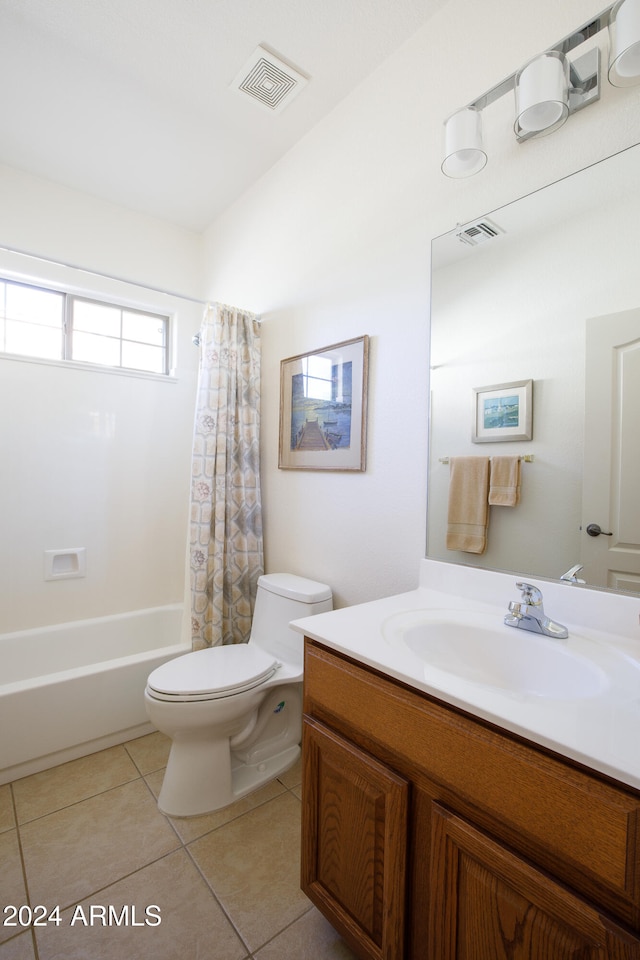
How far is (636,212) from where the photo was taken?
100 cm

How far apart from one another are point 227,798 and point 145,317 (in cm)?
258

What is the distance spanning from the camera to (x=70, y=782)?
65.1 inches

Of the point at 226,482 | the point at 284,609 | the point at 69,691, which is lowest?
the point at 69,691

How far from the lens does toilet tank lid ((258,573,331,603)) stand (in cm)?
168

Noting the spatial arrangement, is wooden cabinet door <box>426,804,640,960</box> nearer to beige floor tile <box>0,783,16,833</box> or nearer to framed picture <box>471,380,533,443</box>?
framed picture <box>471,380,533,443</box>

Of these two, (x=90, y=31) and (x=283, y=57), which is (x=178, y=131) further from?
(x=283, y=57)

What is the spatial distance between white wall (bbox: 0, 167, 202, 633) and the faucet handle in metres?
2.16

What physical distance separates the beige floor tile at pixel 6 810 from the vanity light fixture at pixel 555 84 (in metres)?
2.47

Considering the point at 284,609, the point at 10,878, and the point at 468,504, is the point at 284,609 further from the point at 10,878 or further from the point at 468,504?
the point at 10,878

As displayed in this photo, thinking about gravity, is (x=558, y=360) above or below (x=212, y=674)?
above

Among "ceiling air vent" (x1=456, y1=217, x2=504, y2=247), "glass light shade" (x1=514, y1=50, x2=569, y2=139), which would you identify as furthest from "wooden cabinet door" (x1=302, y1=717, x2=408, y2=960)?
"glass light shade" (x1=514, y1=50, x2=569, y2=139)

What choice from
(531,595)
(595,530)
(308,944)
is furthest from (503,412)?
(308,944)

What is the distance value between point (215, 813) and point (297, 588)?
82cm

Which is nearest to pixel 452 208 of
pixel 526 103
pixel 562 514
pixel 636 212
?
pixel 526 103
